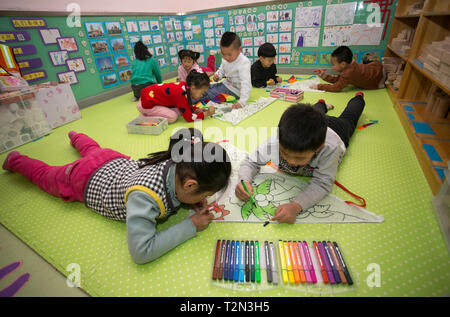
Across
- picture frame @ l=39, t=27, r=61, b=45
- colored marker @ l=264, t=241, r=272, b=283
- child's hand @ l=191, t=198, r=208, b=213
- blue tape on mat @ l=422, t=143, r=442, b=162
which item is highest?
picture frame @ l=39, t=27, r=61, b=45

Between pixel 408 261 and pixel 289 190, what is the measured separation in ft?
1.45

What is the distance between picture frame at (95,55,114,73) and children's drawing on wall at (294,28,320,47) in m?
2.11

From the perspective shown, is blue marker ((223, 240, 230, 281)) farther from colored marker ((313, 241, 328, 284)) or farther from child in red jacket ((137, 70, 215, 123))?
child in red jacket ((137, 70, 215, 123))

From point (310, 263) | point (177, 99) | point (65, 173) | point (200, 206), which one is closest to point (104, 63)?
point (177, 99)

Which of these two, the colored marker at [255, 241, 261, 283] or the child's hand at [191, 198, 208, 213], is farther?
the child's hand at [191, 198, 208, 213]

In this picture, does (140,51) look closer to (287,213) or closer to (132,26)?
(132,26)

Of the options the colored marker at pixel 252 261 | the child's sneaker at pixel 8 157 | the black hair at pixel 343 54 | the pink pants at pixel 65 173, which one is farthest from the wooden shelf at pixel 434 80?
the child's sneaker at pixel 8 157

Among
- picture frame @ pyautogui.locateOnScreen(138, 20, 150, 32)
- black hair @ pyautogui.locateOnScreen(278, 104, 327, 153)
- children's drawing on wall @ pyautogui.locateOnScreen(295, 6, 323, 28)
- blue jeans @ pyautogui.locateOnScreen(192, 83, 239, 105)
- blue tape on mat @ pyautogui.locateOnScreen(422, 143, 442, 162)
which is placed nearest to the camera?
black hair @ pyautogui.locateOnScreen(278, 104, 327, 153)

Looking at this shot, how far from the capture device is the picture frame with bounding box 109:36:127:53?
2.41 m

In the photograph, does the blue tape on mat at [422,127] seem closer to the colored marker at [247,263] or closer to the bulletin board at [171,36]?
the colored marker at [247,263]

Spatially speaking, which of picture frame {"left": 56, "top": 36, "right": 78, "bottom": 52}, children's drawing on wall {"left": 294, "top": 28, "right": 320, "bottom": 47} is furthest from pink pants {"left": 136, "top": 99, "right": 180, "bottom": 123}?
children's drawing on wall {"left": 294, "top": 28, "right": 320, "bottom": 47}

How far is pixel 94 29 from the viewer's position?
2230 millimetres

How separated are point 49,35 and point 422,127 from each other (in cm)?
286

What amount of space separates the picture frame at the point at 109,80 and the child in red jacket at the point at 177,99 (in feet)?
2.73
